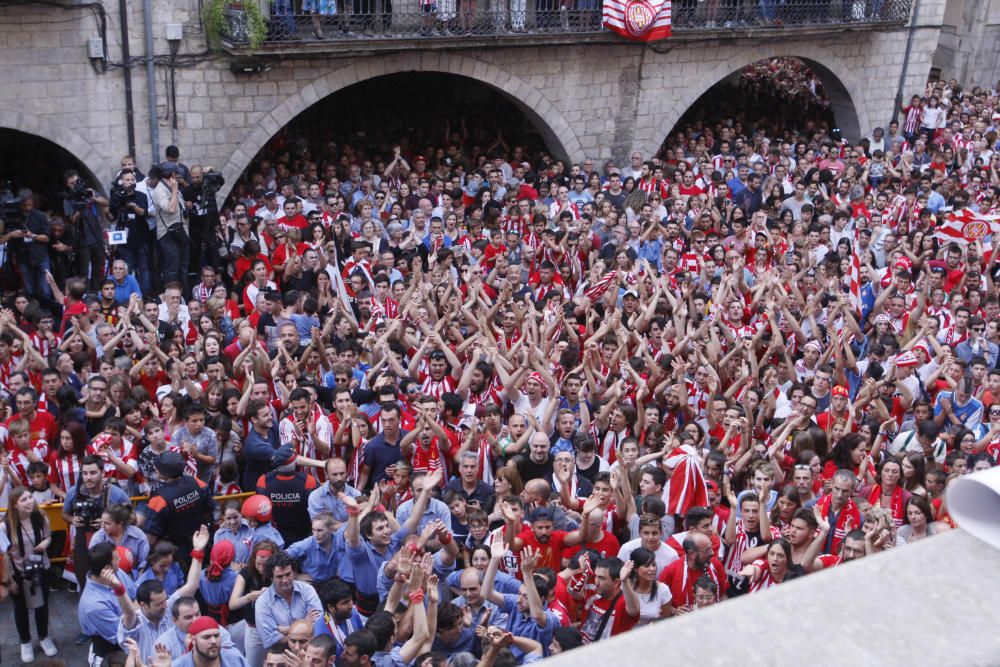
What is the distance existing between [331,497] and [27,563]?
2.01m

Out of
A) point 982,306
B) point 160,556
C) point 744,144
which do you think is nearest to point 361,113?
point 744,144

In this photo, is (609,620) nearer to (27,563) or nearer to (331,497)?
(331,497)

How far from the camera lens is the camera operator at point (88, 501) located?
23.8ft

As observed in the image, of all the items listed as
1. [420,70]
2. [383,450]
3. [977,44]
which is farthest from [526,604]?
[977,44]

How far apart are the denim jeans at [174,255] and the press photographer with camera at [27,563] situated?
6.06 meters

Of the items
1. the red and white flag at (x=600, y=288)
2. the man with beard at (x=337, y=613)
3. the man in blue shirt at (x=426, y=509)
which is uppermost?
the red and white flag at (x=600, y=288)

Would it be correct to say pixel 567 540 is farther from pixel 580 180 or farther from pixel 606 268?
pixel 580 180

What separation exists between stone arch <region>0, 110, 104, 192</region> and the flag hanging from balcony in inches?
322

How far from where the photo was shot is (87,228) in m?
12.9

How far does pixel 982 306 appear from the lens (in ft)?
Answer: 37.4

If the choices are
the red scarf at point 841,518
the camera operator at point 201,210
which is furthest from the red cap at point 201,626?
the camera operator at point 201,210

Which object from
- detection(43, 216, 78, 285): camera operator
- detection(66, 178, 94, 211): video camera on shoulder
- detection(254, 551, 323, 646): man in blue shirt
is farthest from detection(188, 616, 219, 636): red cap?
detection(66, 178, 94, 211): video camera on shoulder

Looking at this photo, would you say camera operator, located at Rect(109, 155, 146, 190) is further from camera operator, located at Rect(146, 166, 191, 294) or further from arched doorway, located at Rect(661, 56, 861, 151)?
arched doorway, located at Rect(661, 56, 861, 151)

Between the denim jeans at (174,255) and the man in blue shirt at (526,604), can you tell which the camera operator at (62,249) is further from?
the man in blue shirt at (526,604)
